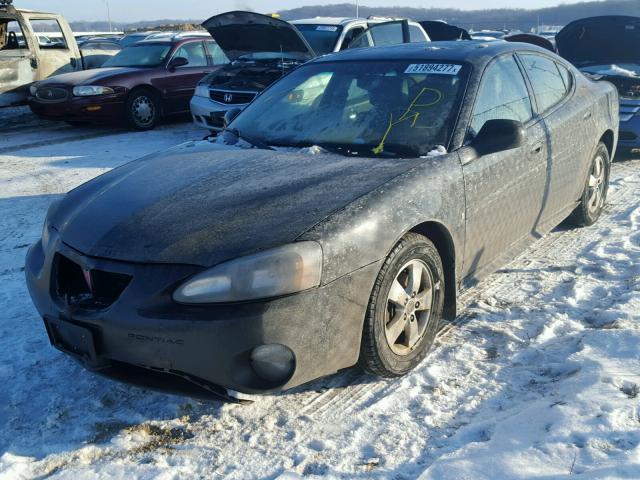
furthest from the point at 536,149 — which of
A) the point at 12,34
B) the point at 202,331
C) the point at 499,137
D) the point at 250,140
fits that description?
the point at 12,34

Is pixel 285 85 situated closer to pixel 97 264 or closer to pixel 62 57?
pixel 97 264

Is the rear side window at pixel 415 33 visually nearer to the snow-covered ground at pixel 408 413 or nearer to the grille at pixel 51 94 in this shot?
the grille at pixel 51 94

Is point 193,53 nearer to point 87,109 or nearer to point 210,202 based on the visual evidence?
point 87,109

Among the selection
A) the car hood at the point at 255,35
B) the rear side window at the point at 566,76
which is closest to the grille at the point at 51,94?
the car hood at the point at 255,35

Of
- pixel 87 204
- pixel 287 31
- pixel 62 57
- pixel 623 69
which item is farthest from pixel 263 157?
pixel 62 57

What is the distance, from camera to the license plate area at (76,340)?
255 cm

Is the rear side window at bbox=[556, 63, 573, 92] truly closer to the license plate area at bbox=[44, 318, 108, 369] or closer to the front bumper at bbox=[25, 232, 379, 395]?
the front bumper at bbox=[25, 232, 379, 395]

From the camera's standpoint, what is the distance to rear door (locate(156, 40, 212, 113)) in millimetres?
10633

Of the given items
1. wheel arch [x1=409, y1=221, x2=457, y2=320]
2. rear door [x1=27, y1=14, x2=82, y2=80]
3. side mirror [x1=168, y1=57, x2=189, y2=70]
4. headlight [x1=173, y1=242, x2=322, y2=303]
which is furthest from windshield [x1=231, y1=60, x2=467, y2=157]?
rear door [x1=27, y1=14, x2=82, y2=80]

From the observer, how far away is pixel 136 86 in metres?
10.2

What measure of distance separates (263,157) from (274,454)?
5.34ft

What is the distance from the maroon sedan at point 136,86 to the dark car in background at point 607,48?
603cm

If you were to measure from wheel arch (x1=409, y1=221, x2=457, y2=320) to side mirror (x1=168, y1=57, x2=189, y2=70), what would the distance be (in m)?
8.64

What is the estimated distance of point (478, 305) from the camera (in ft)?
12.5
